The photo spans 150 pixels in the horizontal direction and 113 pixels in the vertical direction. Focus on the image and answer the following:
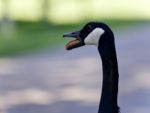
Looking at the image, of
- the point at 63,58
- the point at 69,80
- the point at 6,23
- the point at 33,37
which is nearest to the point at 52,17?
the point at 6,23

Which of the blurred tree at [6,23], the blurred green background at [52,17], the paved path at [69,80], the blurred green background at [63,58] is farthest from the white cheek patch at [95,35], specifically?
the blurred tree at [6,23]

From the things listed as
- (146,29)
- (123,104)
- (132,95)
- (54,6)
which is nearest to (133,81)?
(132,95)

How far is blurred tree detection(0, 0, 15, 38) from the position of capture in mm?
14962

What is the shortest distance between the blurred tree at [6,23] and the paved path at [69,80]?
2.59 metres

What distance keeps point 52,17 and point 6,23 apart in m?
1.41

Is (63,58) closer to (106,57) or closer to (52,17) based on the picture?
(52,17)

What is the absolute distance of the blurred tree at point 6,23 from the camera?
1496 centimetres

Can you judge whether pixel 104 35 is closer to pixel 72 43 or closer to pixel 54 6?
pixel 72 43

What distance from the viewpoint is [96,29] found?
5031mm

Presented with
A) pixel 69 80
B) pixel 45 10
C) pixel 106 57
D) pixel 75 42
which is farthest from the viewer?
pixel 45 10

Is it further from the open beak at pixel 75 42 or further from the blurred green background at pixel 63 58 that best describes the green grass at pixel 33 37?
the open beak at pixel 75 42

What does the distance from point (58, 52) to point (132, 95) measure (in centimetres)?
331

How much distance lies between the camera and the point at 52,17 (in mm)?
16438

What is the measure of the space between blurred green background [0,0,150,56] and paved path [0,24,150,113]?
3.79 feet
